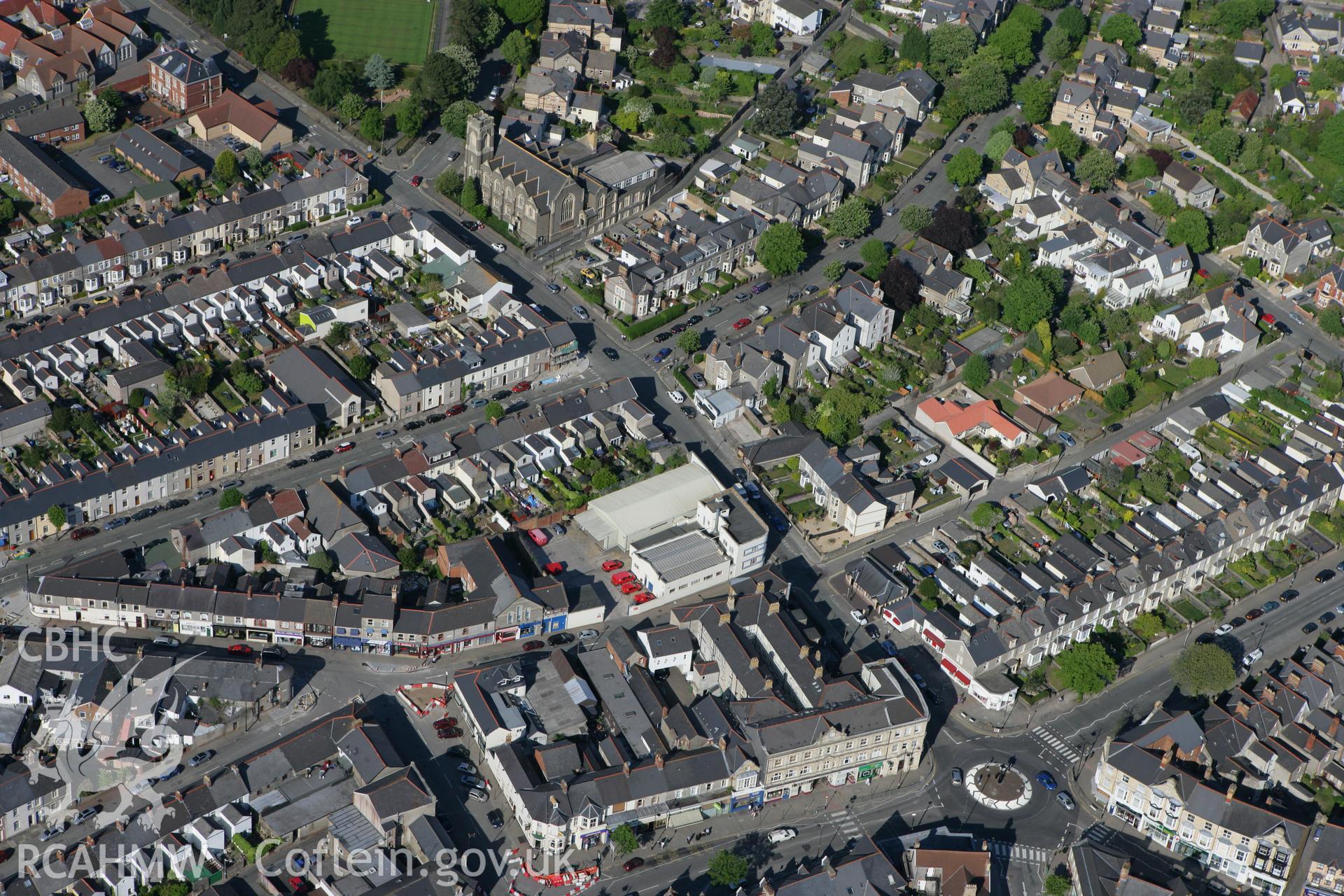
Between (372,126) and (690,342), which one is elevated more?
(372,126)

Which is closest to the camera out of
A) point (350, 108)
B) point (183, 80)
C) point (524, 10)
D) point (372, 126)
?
point (372, 126)

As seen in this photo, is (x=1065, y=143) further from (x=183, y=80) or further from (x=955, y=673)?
(x=183, y=80)

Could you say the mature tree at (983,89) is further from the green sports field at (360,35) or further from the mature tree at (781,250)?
the green sports field at (360,35)

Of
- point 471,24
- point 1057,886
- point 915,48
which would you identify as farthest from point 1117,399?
point 471,24

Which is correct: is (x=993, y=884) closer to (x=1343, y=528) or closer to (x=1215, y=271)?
(x=1343, y=528)

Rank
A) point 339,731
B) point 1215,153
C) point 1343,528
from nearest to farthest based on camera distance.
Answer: point 339,731 < point 1343,528 < point 1215,153

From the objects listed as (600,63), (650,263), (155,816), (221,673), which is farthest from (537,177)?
(155,816)

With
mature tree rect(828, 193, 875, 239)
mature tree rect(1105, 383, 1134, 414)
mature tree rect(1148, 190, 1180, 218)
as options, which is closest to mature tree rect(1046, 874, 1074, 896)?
mature tree rect(1105, 383, 1134, 414)
